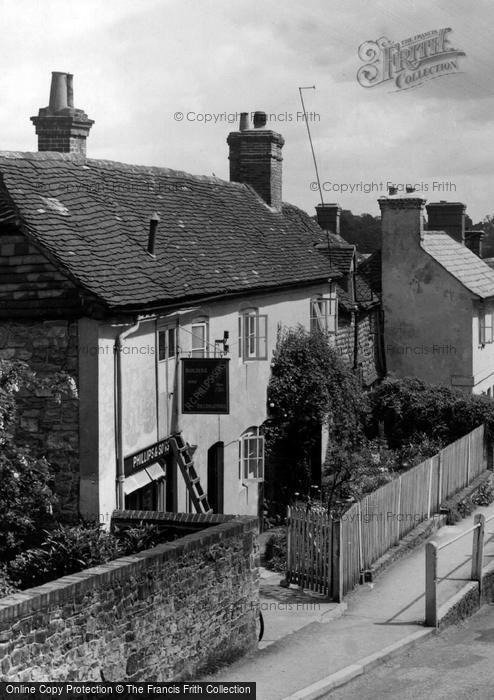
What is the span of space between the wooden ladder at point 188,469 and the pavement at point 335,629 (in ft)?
6.12

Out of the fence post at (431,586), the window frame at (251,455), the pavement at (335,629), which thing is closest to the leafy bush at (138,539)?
the pavement at (335,629)

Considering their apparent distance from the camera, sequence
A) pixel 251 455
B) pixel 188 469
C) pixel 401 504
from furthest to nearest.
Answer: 1. pixel 251 455
2. pixel 401 504
3. pixel 188 469

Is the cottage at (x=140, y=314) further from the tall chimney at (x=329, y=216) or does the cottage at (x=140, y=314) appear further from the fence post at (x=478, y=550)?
the tall chimney at (x=329, y=216)

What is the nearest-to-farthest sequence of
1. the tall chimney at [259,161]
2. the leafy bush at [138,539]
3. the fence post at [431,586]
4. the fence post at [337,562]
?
the leafy bush at [138,539] < the fence post at [431,586] < the fence post at [337,562] < the tall chimney at [259,161]

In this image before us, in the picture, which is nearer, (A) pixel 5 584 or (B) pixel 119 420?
(A) pixel 5 584

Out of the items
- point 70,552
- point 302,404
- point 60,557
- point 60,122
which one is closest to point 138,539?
point 70,552

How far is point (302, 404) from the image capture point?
24031mm

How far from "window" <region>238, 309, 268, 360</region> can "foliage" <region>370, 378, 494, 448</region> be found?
260 inches

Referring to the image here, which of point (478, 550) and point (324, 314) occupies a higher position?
point (324, 314)

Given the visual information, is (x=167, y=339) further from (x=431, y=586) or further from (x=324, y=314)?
(x=324, y=314)

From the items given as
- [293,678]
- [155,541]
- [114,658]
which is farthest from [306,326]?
[114,658]

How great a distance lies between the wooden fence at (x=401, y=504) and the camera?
17.0m

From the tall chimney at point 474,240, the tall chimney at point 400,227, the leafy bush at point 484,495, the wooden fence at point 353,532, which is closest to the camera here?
the wooden fence at point 353,532

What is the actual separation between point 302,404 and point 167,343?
6.32 meters
